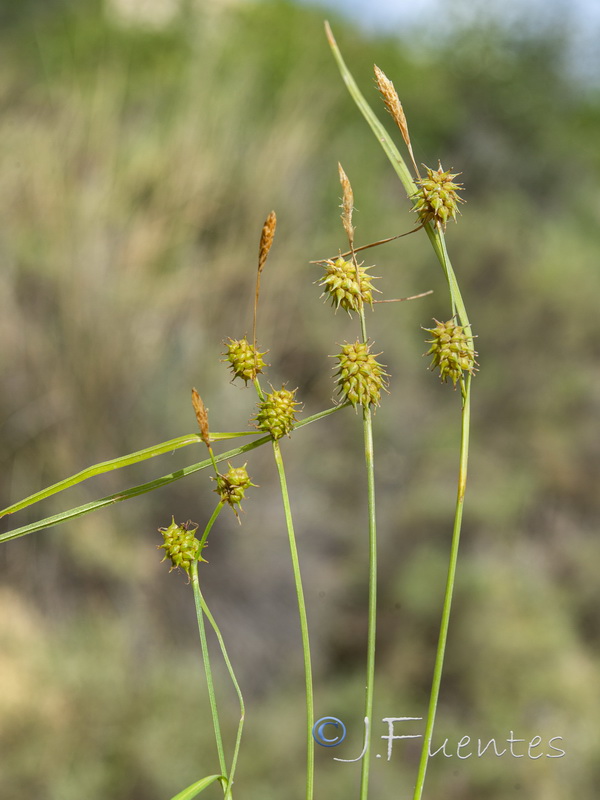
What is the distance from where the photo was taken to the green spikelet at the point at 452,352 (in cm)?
26

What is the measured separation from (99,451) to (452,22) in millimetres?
4091

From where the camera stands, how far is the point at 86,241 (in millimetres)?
2648

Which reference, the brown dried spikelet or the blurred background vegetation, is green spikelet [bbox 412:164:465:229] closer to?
the brown dried spikelet

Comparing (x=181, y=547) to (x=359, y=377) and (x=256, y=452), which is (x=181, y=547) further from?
(x=256, y=452)

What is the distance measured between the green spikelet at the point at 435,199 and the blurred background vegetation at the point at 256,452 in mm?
1470

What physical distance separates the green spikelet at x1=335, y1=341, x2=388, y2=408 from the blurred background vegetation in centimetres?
145

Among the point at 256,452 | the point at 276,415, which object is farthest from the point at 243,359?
the point at 256,452

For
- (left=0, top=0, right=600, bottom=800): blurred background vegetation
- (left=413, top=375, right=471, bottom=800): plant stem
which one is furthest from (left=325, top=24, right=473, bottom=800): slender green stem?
(left=0, top=0, right=600, bottom=800): blurred background vegetation

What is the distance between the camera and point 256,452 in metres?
2.48

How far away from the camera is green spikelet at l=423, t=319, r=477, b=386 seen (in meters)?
0.26

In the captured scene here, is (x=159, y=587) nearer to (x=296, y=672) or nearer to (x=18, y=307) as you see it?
(x=296, y=672)

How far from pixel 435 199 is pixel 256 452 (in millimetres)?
2230

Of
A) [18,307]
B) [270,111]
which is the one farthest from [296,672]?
[270,111]

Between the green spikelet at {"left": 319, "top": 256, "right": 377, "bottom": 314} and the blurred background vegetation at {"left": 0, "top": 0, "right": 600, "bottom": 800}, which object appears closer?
the green spikelet at {"left": 319, "top": 256, "right": 377, "bottom": 314}
